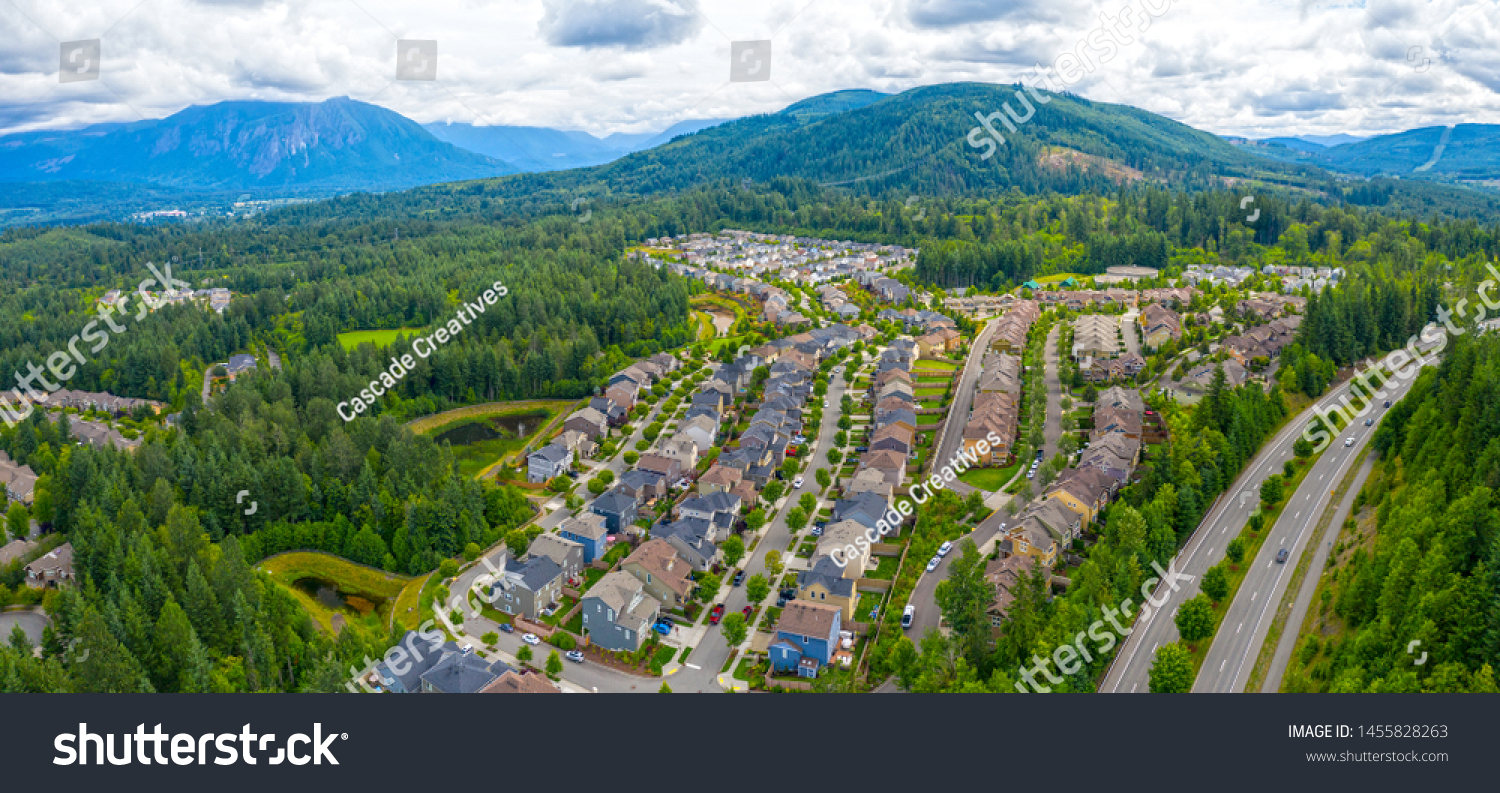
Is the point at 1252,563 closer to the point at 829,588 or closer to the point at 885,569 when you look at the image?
the point at 885,569

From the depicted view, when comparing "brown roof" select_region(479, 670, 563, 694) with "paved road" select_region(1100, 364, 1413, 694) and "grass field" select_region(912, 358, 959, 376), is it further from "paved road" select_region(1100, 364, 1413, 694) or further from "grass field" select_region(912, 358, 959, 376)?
"grass field" select_region(912, 358, 959, 376)

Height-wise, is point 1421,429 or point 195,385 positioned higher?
point 1421,429

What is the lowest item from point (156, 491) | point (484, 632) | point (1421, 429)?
point (484, 632)

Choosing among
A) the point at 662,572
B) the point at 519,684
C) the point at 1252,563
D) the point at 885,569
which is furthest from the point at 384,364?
the point at 1252,563

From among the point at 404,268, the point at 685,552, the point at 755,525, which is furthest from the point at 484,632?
the point at 404,268

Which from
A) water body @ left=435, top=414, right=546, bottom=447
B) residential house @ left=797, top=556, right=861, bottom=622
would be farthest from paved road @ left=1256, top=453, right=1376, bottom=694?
water body @ left=435, top=414, right=546, bottom=447

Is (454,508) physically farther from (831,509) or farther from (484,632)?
(831,509)

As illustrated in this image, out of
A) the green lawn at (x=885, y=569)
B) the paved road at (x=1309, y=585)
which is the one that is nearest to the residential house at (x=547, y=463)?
the green lawn at (x=885, y=569)

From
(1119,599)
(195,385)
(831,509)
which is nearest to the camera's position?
(1119,599)
